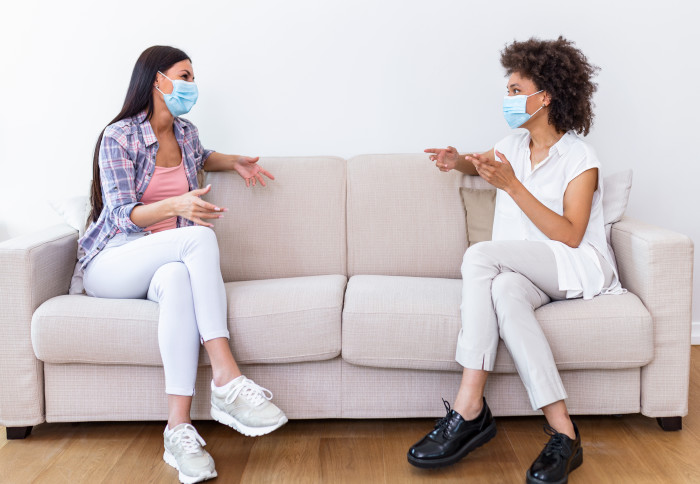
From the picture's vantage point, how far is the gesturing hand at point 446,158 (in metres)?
2.37

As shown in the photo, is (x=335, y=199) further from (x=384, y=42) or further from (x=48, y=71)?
(x=48, y=71)

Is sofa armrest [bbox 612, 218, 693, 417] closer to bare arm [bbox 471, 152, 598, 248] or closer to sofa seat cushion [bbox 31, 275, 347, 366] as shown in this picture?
bare arm [bbox 471, 152, 598, 248]

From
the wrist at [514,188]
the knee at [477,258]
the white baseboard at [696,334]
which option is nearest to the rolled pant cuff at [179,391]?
the knee at [477,258]

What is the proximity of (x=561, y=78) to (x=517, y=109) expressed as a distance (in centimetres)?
16

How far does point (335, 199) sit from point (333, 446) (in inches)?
35.1

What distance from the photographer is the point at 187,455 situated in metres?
1.81

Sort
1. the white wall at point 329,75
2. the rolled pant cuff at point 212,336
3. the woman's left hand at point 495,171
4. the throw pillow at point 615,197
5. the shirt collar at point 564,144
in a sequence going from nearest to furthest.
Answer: the rolled pant cuff at point 212,336
the woman's left hand at point 495,171
the shirt collar at point 564,144
the throw pillow at point 615,197
the white wall at point 329,75

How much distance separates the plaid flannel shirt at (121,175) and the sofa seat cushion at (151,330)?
0.71 ft

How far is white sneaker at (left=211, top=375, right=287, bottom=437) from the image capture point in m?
1.88

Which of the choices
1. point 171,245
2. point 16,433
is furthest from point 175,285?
point 16,433

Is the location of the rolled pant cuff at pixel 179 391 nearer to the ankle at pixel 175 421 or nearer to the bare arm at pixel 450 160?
the ankle at pixel 175 421

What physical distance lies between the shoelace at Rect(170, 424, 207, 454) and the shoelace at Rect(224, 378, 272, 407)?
12 cm

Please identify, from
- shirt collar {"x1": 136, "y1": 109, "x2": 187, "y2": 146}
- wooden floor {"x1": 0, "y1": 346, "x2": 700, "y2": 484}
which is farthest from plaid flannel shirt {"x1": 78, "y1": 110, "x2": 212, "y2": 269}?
wooden floor {"x1": 0, "y1": 346, "x2": 700, "y2": 484}

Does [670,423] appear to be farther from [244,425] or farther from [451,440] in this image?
[244,425]
